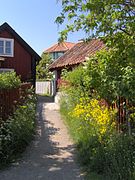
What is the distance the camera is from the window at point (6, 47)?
26.8 m

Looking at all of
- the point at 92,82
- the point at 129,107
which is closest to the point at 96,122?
the point at 129,107

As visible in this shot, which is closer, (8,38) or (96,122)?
(96,122)

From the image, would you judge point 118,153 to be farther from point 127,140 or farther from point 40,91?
point 40,91

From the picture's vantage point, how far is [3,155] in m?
7.79

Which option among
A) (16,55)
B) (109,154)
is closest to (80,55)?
(16,55)

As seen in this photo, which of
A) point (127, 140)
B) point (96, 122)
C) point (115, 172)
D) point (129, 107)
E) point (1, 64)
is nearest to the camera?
point (115, 172)

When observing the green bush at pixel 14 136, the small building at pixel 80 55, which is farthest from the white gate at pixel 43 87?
the green bush at pixel 14 136

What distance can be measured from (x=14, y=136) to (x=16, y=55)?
1925cm

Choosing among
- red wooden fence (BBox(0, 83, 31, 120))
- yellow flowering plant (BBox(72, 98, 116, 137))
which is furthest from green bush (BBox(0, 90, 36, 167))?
yellow flowering plant (BBox(72, 98, 116, 137))

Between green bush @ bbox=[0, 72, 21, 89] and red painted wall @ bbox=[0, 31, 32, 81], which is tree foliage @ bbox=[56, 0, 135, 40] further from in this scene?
red painted wall @ bbox=[0, 31, 32, 81]

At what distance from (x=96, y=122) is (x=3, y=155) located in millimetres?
2296

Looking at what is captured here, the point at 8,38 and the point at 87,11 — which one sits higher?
the point at 8,38

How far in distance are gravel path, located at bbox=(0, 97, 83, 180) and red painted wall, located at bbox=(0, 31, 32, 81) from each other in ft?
53.2

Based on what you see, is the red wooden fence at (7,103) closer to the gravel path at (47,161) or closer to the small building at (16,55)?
the gravel path at (47,161)
